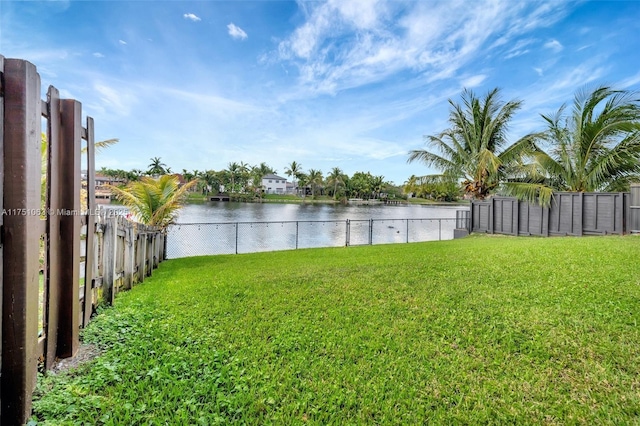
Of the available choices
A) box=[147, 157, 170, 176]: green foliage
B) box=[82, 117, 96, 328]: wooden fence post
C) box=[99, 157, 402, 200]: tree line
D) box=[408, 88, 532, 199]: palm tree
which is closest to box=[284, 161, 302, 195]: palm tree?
box=[99, 157, 402, 200]: tree line

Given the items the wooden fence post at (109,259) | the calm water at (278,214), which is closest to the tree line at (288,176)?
the calm water at (278,214)

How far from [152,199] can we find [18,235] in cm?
692

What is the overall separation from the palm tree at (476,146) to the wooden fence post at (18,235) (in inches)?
576

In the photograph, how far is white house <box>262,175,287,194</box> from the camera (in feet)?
252

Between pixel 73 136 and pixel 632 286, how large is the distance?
6273 millimetres

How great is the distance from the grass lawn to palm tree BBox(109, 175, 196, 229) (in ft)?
13.2

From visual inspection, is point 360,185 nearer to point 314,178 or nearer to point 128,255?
point 314,178

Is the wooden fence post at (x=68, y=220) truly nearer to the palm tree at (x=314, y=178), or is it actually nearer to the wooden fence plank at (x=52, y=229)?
the wooden fence plank at (x=52, y=229)

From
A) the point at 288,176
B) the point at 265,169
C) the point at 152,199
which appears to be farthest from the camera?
the point at 265,169

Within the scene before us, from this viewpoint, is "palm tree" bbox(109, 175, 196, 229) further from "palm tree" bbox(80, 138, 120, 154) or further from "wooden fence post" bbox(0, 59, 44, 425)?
"wooden fence post" bbox(0, 59, 44, 425)

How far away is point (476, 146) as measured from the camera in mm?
14594

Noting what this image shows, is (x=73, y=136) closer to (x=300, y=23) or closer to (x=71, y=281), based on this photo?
(x=71, y=281)

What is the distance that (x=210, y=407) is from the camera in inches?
71.8

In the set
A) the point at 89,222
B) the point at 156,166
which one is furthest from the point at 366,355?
the point at 156,166
